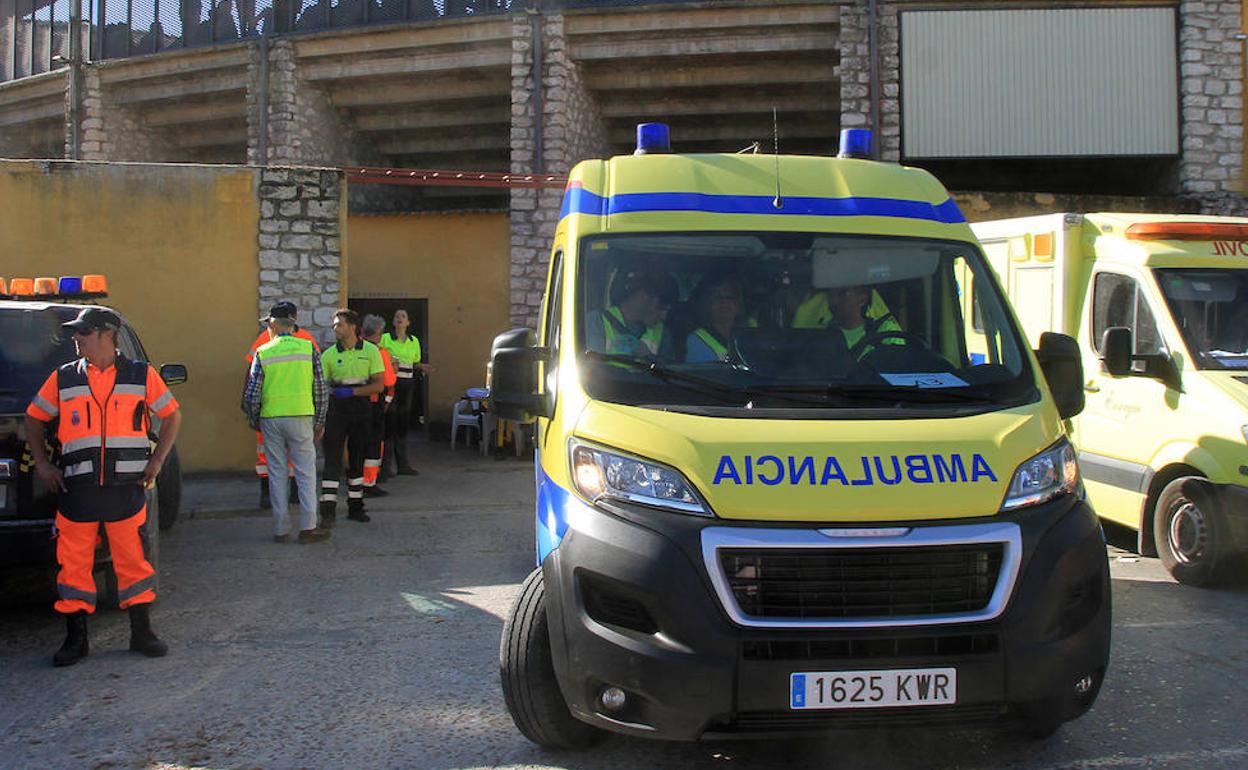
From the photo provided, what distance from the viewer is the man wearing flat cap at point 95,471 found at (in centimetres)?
559

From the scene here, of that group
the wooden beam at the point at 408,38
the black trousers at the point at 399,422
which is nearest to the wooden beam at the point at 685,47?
the wooden beam at the point at 408,38

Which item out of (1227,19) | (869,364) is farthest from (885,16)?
(869,364)

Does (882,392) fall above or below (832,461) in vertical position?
above

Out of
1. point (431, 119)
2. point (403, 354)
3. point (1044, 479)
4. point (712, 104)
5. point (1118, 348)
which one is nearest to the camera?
point (1044, 479)

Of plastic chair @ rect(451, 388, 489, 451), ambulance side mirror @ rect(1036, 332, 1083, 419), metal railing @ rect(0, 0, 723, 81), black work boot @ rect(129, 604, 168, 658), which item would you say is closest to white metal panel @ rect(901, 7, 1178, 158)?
metal railing @ rect(0, 0, 723, 81)

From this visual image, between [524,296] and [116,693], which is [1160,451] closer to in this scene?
[116,693]

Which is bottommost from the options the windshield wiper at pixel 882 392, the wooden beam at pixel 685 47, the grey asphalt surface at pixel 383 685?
the grey asphalt surface at pixel 383 685

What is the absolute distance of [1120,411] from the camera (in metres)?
7.71

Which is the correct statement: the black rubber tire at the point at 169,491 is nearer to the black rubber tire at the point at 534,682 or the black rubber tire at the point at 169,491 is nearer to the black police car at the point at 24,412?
the black police car at the point at 24,412

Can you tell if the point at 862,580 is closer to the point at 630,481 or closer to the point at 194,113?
the point at 630,481

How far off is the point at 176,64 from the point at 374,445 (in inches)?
527

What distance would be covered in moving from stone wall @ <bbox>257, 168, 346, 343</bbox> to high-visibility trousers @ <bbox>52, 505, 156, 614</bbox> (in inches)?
253

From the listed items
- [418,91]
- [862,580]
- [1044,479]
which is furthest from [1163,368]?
[418,91]

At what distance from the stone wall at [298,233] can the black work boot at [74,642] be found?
6.53 m
